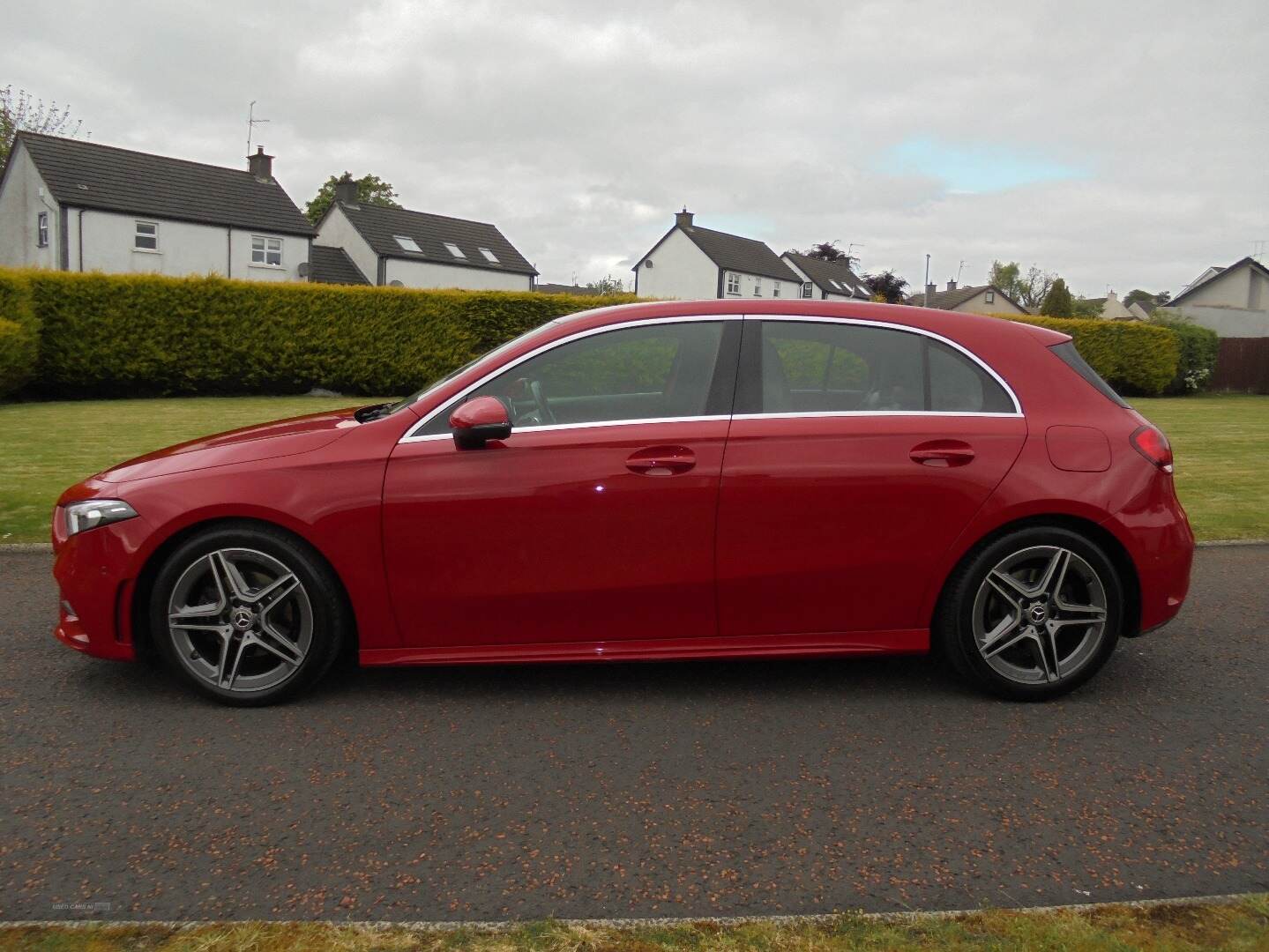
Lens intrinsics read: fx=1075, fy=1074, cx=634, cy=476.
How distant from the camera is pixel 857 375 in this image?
4.53m

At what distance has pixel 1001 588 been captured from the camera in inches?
175

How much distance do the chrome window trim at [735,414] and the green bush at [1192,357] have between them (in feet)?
109

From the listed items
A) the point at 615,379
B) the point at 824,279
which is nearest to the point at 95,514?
the point at 615,379

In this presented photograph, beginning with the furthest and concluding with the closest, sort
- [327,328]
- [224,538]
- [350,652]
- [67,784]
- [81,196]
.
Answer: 1. [81,196]
2. [327,328]
3. [350,652]
4. [224,538]
5. [67,784]

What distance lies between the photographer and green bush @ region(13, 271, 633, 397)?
21.3m

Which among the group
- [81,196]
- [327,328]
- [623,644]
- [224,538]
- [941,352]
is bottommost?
[623,644]

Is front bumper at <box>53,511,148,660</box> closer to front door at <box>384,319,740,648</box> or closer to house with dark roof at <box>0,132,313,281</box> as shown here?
front door at <box>384,319,740,648</box>

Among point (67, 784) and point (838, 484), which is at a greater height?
point (838, 484)

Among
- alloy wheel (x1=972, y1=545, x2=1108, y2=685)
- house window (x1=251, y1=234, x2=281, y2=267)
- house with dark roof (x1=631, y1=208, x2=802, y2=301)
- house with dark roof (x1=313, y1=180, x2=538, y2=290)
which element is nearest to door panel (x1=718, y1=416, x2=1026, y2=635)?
alloy wheel (x1=972, y1=545, x2=1108, y2=685)

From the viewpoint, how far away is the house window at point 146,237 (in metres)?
40.1

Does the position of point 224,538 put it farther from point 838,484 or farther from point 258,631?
point 838,484

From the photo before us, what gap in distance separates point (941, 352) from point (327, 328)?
21176mm

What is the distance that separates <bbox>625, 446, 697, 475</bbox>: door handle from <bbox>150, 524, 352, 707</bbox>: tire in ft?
4.27

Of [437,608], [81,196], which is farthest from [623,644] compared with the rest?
[81,196]
